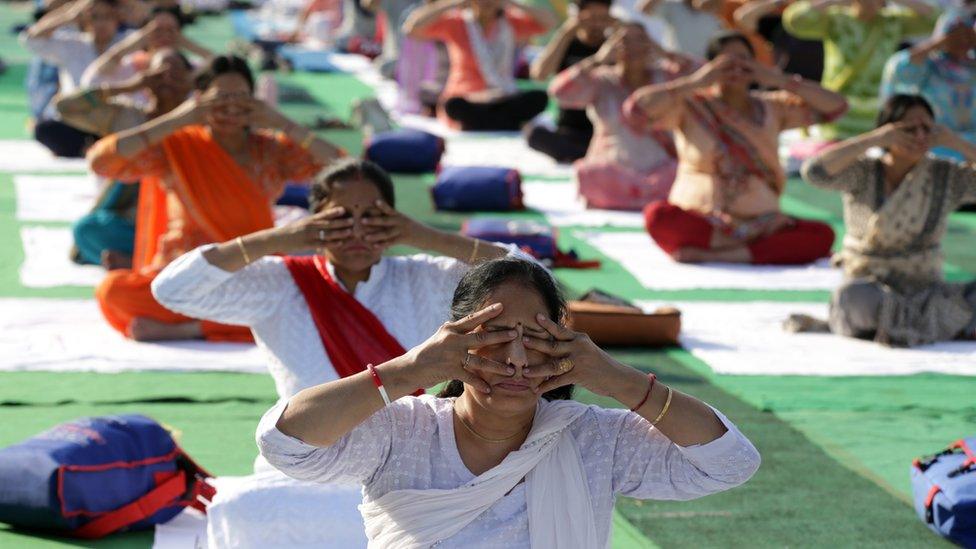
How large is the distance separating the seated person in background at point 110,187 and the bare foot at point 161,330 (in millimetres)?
980

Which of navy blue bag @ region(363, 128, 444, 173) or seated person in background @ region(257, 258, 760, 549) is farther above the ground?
seated person in background @ region(257, 258, 760, 549)

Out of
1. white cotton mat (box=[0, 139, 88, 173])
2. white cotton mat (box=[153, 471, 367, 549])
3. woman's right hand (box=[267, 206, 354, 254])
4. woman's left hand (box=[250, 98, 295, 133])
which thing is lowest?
white cotton mat (box=[0, 139, 88, 173])

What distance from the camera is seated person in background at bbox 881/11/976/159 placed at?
8.79m

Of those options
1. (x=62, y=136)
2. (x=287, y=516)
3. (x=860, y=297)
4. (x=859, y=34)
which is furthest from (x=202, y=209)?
(x=859, y=34)

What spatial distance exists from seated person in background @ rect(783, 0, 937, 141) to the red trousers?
301 centimetres

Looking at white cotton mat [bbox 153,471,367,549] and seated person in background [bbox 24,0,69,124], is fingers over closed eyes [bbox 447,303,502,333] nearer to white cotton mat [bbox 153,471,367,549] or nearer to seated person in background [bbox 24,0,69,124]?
white cotton mat [bbox 153,471,367,549]

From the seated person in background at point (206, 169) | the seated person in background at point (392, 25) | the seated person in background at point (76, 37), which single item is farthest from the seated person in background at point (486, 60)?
the seated person in background at point (206, 169)

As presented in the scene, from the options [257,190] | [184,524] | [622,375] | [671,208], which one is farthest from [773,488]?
[671,208]

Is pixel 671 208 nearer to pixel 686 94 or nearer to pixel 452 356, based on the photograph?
pixel 686 94

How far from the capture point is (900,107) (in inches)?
228

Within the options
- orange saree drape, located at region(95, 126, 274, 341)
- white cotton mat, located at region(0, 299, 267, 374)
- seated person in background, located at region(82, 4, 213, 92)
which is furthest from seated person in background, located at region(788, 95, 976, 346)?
seated person in background, located at region(82, 4, 213, 92)

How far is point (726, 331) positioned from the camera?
19.8ft

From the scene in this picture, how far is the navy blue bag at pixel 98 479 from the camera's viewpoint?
3.77m

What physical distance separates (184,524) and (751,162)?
3911mm
